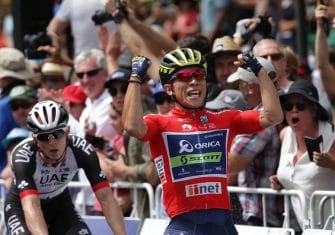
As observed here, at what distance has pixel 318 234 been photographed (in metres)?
7.68

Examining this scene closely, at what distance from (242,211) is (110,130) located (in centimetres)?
214

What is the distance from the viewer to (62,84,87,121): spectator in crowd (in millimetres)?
11156

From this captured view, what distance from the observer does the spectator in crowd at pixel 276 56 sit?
30.9ft

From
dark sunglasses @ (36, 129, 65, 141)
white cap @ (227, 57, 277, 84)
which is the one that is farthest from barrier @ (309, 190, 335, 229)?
dark sunglasses @ (36, 129, 65, 141)

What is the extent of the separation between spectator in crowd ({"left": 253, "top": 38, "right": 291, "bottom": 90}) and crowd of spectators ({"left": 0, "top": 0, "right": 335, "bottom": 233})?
1cm

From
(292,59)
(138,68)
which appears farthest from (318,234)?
(292,59)

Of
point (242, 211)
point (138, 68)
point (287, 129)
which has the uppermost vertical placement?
point (138, 68)

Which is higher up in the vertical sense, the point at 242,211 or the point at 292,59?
the point at 292,59

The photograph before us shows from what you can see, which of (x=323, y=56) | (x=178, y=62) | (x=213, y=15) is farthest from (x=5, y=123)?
(x=213, y=15)

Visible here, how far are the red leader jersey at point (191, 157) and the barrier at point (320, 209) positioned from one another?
117 centimetres

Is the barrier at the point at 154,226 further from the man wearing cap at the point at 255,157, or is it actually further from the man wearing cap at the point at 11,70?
the man wearing cap at the point at 11,70

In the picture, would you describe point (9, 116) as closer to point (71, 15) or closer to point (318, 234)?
point (71, 15)

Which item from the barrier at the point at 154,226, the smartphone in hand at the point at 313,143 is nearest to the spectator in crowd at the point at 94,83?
the barrier at the point at 154,226

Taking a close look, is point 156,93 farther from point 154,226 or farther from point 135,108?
point 135,108
